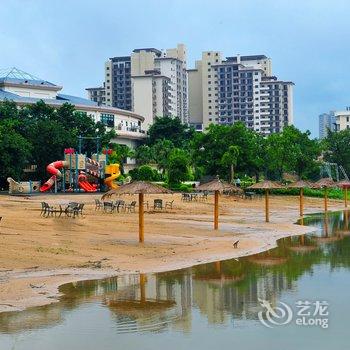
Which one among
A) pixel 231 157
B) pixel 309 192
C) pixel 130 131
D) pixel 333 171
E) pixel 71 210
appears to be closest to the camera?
pixel 71 210

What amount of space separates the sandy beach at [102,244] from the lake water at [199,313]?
95 cm

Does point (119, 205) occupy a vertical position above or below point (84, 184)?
below

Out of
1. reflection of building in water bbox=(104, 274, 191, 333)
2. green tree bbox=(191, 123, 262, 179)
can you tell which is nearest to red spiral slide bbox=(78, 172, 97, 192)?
green tree bbox=(191, 123, 262, 179)

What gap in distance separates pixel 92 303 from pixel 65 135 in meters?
53.6

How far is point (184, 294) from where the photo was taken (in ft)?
50.5

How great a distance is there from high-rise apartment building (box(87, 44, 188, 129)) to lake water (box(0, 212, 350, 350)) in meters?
113

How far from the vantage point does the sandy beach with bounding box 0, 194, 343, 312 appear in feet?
54.5

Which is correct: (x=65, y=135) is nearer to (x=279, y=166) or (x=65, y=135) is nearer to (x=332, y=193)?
(x=279, y=166)

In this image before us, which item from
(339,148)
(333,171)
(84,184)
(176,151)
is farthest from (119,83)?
(84,184)

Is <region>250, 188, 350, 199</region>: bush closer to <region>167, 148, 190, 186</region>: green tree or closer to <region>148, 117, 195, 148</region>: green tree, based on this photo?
<region>167, 148, 190, 186</region>: green tree

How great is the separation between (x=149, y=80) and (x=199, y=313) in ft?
391

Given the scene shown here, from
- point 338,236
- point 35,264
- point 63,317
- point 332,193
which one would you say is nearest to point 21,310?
point 63,317

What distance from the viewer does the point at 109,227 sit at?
94.8ft

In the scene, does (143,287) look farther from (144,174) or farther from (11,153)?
(144,174)
